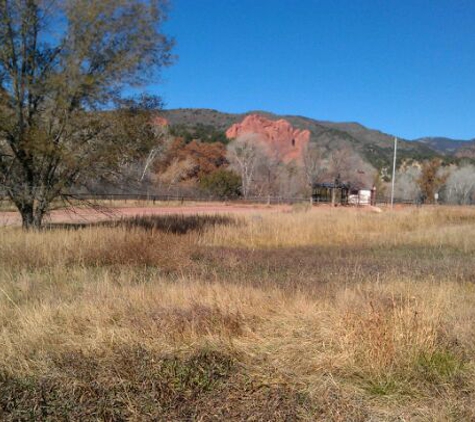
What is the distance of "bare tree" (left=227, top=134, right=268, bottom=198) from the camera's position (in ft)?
257

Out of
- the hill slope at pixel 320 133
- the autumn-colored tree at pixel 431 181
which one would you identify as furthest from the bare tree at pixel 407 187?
the hill slope at pixel 320 133

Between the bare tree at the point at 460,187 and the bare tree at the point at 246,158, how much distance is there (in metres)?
32.4

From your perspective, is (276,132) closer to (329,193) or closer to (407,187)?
(407,187)

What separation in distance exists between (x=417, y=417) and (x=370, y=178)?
3671 inches

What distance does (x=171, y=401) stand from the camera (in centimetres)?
354

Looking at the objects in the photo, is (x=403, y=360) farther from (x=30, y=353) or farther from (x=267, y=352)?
(x=30, y=353)

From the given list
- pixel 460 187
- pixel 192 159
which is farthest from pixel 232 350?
pixel 460 187

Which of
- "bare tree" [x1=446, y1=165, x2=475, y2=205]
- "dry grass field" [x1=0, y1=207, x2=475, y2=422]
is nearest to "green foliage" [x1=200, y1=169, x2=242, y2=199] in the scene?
"bare tree" [x1=446, y1=165, x2=475, y2=205]

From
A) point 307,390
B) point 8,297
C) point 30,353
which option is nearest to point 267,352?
point 307,390

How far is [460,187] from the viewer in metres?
78.1

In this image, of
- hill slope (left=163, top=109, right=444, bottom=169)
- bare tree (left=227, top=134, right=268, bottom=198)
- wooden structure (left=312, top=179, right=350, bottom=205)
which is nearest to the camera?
wooden structure (left=312, top=179, right=350, bottom=205)

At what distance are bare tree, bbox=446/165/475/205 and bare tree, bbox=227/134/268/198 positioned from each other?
106 feet

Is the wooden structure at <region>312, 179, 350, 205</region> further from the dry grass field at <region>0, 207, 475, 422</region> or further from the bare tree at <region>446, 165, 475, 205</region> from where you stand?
the dry grass field at <region>0, 207, 475, 422</region>

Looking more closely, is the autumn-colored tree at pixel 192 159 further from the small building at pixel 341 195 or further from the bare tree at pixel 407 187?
the bare tree at pixel 407 187
